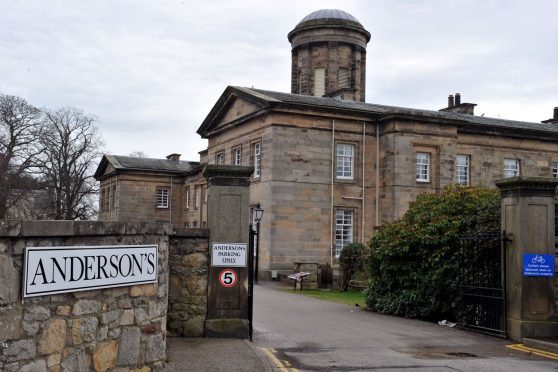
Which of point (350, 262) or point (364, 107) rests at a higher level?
point (364, 107)

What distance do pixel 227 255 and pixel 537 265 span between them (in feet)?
19.8

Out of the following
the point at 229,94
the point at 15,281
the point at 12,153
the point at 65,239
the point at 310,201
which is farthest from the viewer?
the point at 12,153

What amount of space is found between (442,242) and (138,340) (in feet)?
32.3

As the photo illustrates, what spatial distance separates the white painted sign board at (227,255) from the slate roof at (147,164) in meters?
44.8

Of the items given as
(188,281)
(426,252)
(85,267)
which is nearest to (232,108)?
(426,252)

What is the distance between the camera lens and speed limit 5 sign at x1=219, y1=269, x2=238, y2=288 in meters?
11.7

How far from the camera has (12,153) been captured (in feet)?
149

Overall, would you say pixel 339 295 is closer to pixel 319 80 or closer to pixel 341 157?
pixel 341 157

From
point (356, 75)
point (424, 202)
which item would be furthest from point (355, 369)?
point (356, 75)

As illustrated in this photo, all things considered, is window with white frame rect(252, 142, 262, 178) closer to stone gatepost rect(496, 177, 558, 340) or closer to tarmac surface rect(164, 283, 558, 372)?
tarmac surface rect(164, 283, 558, 372)

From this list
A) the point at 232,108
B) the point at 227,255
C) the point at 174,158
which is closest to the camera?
the point at 227,255

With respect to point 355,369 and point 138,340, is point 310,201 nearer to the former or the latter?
point 355,369

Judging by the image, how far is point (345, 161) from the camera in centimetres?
3631

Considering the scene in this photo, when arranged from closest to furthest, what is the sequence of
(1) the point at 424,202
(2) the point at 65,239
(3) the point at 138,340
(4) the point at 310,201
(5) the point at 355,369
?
(2) the point at 65,239, (3) the point at 138,340, (5) the point at 355,369, (1) the point at 424,202, (4) the point at 310,201
